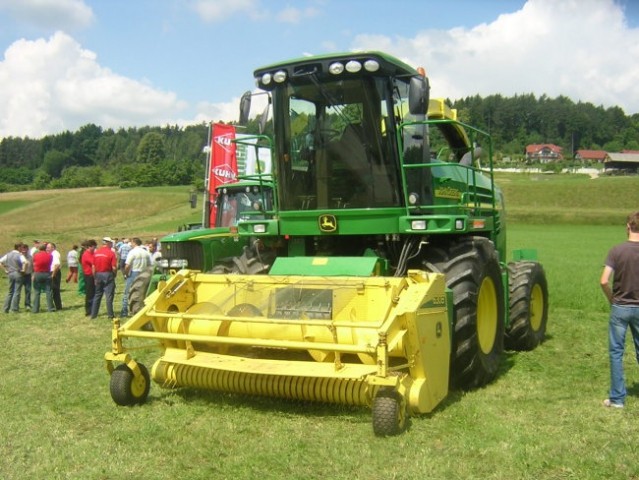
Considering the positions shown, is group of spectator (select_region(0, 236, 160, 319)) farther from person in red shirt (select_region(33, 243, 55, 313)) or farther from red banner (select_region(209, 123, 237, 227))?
red banner (select_region(209, 123, 237, 227))

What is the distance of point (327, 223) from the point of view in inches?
292

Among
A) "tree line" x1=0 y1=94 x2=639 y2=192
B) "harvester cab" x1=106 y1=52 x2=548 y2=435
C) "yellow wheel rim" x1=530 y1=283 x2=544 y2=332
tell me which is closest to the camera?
"harvester cab" x1=106 y1=52 x2=548 y2=435

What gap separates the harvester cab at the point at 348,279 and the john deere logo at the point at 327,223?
22mm

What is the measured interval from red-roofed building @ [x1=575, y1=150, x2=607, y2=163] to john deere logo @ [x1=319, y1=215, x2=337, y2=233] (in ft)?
413

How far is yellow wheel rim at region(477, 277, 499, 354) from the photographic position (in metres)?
7.46

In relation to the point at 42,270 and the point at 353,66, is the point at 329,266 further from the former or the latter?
the point at 42,270

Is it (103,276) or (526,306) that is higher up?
(103,276)

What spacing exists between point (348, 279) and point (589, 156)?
130443 mm

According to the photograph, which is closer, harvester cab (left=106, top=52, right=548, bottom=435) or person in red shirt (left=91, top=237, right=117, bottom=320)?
harvester cab (left=106, top=52, right=548, bottom=435)

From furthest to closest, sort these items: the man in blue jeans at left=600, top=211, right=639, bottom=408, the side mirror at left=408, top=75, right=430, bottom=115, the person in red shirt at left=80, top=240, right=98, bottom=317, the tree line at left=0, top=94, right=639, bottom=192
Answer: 1. the tree line at left=0, top=94, right=639, bottom=192
2. the person in red shirt at left=80, top=240, right=98, bottom=317
3. the side mirror at left=408, top=75, right=430, bottom=115
4. the man in blue jeans at left=600, top=211, right=639, bottom=408

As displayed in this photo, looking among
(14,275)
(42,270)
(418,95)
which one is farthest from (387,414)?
(14,275)

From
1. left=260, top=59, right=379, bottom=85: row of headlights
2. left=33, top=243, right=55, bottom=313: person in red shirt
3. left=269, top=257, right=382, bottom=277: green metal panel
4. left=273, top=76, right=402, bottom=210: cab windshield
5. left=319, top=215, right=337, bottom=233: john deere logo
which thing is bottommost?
left=33, top=243, right=55, bottom=313: person in red shirt

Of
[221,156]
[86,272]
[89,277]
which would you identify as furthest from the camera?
[221,156]

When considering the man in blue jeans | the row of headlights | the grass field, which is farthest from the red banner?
the man in blue jeans
